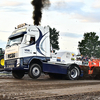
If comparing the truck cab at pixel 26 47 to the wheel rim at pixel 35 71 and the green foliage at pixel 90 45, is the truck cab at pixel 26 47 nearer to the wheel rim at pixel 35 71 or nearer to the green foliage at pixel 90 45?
the wheel rim at pixel 35 71

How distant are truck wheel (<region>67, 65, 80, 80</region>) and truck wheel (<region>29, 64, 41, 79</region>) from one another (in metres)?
2.45

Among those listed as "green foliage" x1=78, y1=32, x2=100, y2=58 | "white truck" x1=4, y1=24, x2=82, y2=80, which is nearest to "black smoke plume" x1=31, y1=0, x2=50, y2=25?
"white truck" x1=4, y1=24, x2=82, y2=80

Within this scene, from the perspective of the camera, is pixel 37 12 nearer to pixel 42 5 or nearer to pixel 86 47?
pixel 42 5

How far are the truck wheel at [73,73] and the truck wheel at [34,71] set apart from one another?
245cm

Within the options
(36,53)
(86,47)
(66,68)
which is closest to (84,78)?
(66,68)

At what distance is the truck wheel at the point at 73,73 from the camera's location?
16303 mm

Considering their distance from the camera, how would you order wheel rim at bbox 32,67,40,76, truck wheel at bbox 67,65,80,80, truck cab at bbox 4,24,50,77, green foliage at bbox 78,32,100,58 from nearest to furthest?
1. truck cab at bbox 4,24,50,77
2. wheel rim at bbox 32,67,40,76
3. truck wheel at bbox 67,65,80,80
4. green foliage at bbox 78,32,100,58

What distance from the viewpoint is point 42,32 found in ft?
50.8

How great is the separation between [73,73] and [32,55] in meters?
3.51

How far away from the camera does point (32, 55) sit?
14.9 meters

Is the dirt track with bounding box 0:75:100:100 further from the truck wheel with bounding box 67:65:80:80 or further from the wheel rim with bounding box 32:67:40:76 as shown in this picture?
the truck wheel with bounding box 67:65:80:80

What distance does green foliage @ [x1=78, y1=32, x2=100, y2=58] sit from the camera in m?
59.9

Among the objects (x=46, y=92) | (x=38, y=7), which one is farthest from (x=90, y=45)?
(x=46, y=92)

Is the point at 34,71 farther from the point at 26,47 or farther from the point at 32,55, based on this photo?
the point at 26,47
